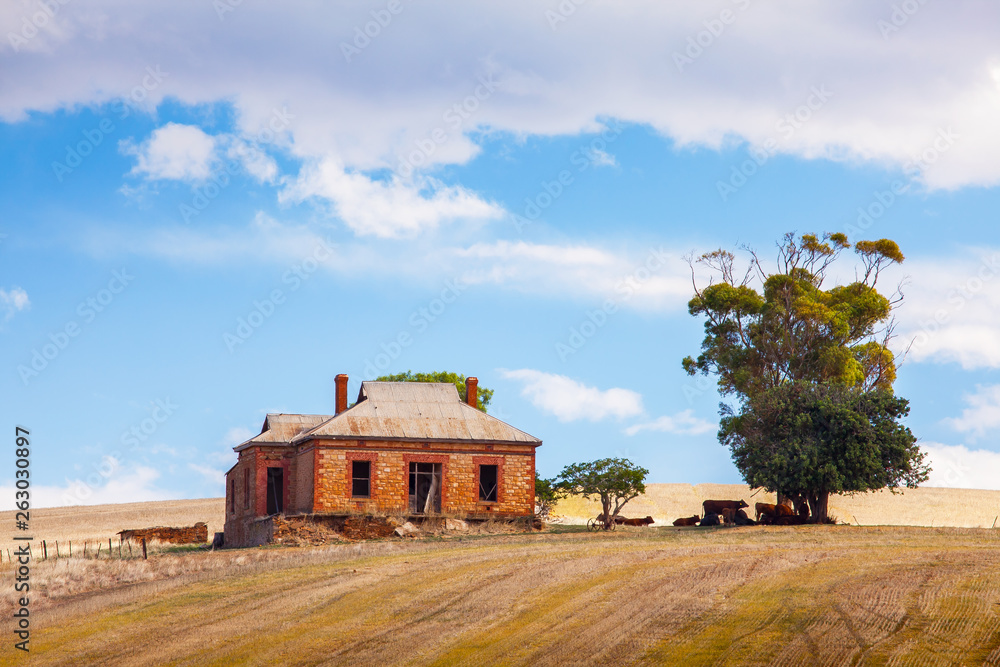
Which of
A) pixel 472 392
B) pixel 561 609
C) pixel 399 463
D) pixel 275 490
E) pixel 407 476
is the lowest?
pixel 561 609

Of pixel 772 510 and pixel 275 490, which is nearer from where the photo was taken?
pixel 772 510

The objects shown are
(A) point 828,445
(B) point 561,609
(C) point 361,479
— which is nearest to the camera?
(B) point 561,609

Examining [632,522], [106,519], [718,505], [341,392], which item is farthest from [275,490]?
[106,519]

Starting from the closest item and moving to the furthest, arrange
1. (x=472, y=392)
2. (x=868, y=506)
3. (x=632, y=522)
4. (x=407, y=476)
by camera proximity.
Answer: (x=407, y=476)
(x=632, y=522)
(x=472, y=392)
(x=868, y=506)

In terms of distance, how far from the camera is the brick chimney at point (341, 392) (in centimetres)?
4797

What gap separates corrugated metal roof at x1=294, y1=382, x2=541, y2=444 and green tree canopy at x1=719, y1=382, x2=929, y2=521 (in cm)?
903

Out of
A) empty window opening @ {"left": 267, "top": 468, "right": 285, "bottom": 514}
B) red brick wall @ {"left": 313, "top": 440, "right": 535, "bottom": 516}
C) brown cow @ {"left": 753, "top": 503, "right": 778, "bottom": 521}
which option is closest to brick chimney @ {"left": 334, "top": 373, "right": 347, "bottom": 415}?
empty window opening @ {"left": 267, "top": 468, "right": 285, "bottom": 514}

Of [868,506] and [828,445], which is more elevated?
[828,445]

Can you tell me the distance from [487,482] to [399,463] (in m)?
3.89

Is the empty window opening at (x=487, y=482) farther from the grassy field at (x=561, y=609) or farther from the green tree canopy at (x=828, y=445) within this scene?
the grassy field at (x=561, y=609)

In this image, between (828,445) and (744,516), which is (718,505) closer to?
(744,516)

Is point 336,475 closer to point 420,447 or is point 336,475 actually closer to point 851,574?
point 420,447

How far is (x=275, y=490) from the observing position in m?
45.8

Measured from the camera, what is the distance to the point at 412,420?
4334 centimetres
